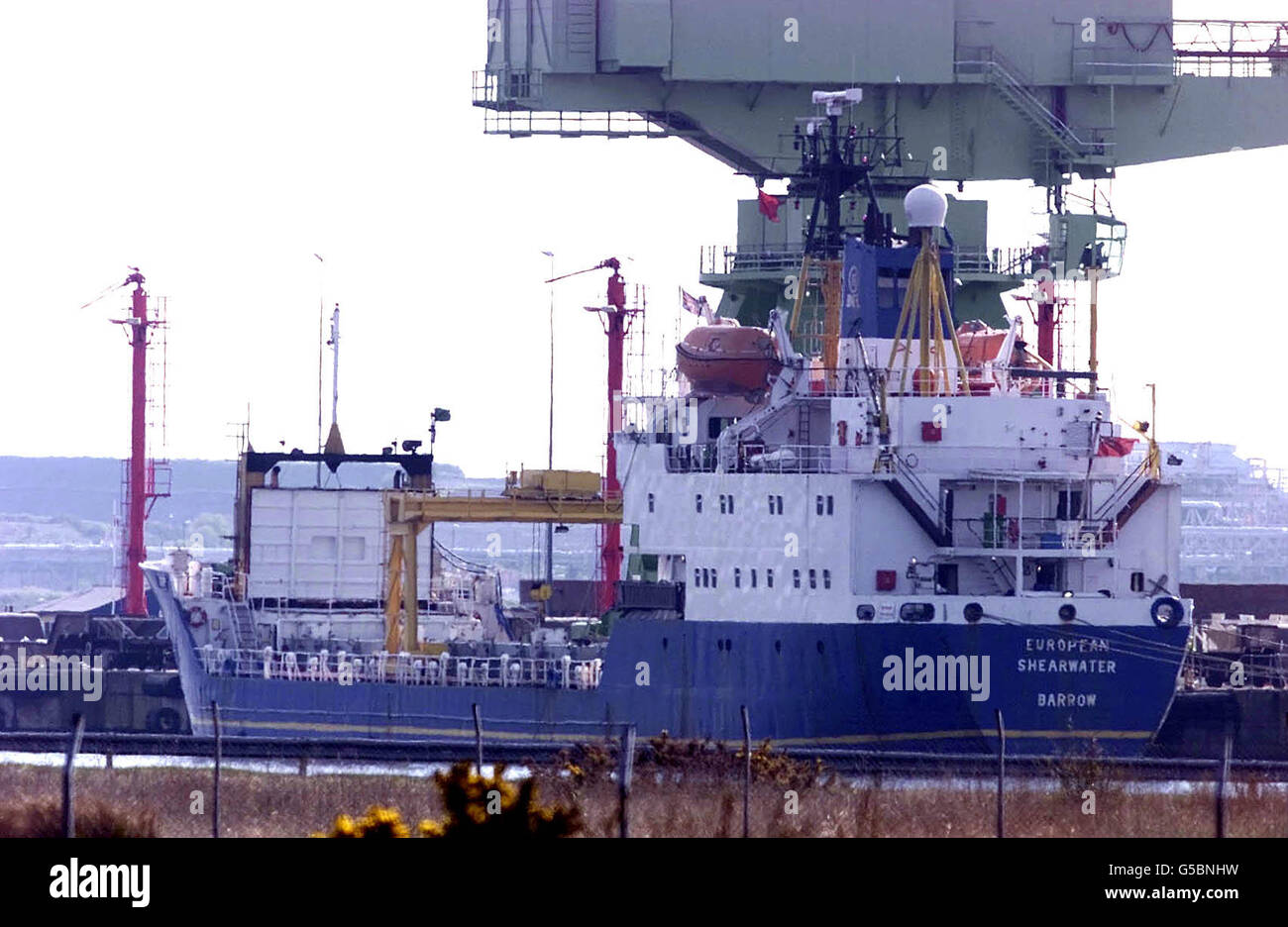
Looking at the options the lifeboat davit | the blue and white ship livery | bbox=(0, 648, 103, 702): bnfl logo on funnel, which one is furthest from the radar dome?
bbox=(0, 648, 103, 702): bnfl logo on funnel

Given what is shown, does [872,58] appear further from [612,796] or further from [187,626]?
[612,796]

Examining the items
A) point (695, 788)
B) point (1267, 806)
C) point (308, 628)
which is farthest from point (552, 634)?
point (1267, 806)

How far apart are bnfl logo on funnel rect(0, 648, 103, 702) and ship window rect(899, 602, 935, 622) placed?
108 feet

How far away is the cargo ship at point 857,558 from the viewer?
49.8 metres

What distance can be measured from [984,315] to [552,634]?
58.1 feet

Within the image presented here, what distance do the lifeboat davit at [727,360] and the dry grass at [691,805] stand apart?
1758 centimetres

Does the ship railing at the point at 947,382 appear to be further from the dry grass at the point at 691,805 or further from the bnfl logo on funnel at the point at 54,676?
the bnfl logo on funnel at the point at 54,676

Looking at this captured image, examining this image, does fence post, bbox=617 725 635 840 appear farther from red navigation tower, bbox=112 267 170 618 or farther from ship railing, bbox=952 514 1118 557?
red navigation tower, bbox=112 267 170 618

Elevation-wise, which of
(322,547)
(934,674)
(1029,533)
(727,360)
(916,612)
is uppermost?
(727,360)

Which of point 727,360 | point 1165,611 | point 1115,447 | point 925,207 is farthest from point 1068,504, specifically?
point 727,360

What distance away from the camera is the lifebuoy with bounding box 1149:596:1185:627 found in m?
50.1

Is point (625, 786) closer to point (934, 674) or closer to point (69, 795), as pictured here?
point (69, 795)

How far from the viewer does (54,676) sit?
7600 cm

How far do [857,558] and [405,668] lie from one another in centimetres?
1413
